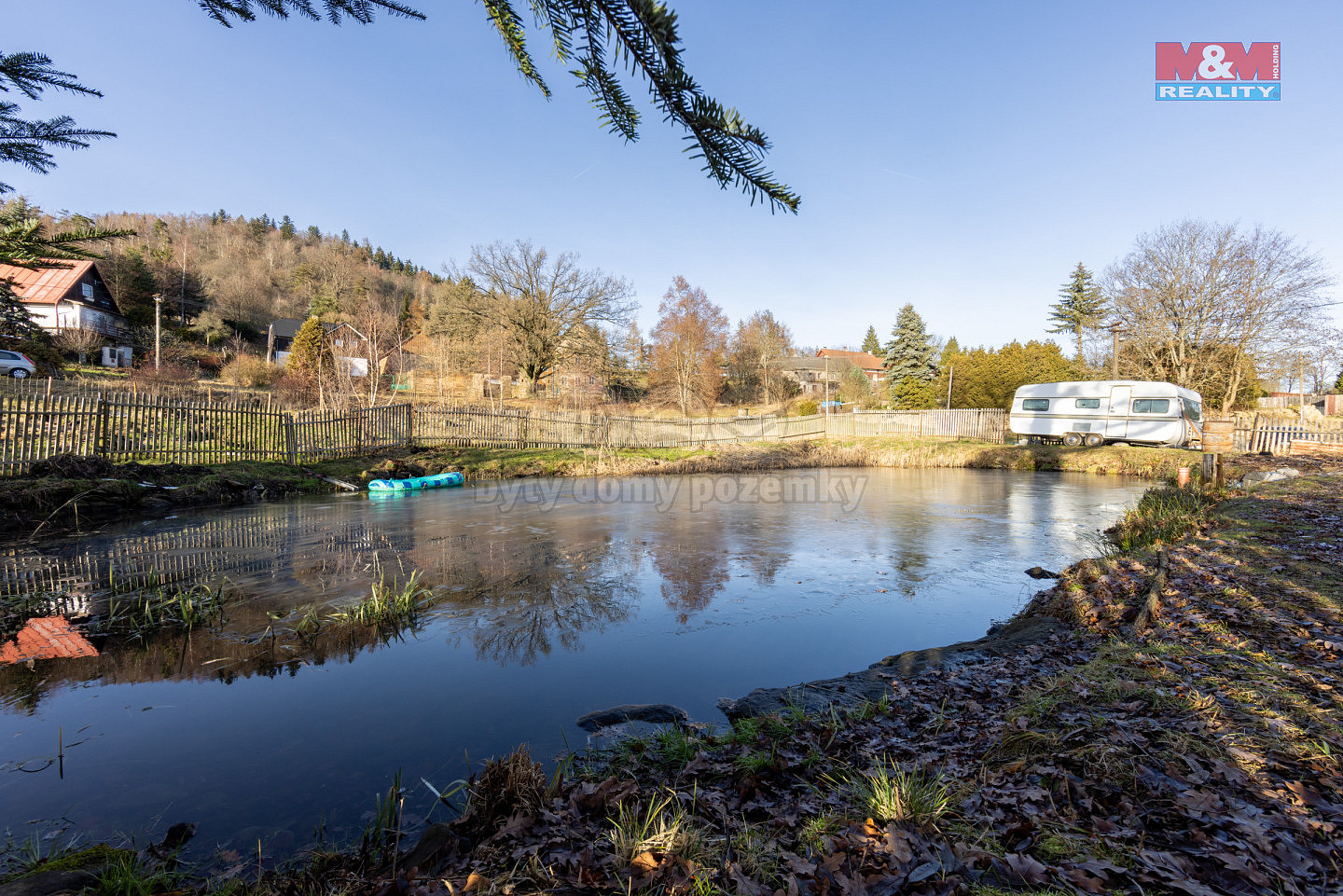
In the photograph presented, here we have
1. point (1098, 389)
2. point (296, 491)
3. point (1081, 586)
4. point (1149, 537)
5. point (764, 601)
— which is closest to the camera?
point (1081, 586)

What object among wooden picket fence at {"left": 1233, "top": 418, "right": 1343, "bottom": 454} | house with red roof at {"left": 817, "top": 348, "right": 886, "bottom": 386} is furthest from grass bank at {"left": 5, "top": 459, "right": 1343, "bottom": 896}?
house with red roof at {"left": 817, "top": 348, "right": 886, "bottom": 386}

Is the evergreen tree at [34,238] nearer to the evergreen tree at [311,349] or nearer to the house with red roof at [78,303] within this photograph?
the evergreen tree at [311,349]

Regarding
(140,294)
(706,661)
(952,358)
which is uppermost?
(140,294)

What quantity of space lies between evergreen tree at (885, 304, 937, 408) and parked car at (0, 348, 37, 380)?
49568mm

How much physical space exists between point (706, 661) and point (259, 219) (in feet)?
358

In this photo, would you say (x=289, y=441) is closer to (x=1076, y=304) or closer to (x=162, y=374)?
(x=162, y=374)

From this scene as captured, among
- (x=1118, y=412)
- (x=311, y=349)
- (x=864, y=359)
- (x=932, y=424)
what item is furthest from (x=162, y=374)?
(x=864, y=359)

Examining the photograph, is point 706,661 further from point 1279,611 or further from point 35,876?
point 1279,611

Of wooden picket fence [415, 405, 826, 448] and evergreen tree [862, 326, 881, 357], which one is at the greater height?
evergreen tree [862, 326, 881, 357]

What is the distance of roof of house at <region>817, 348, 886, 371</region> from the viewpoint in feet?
271

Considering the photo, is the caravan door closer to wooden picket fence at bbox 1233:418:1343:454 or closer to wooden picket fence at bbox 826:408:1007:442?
wooden picket fence at bbox 1233:418:1343:454

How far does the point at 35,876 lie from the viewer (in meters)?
1.92

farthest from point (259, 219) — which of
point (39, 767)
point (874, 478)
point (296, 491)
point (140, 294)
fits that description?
point (39, 767)

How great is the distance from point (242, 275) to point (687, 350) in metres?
51.0
